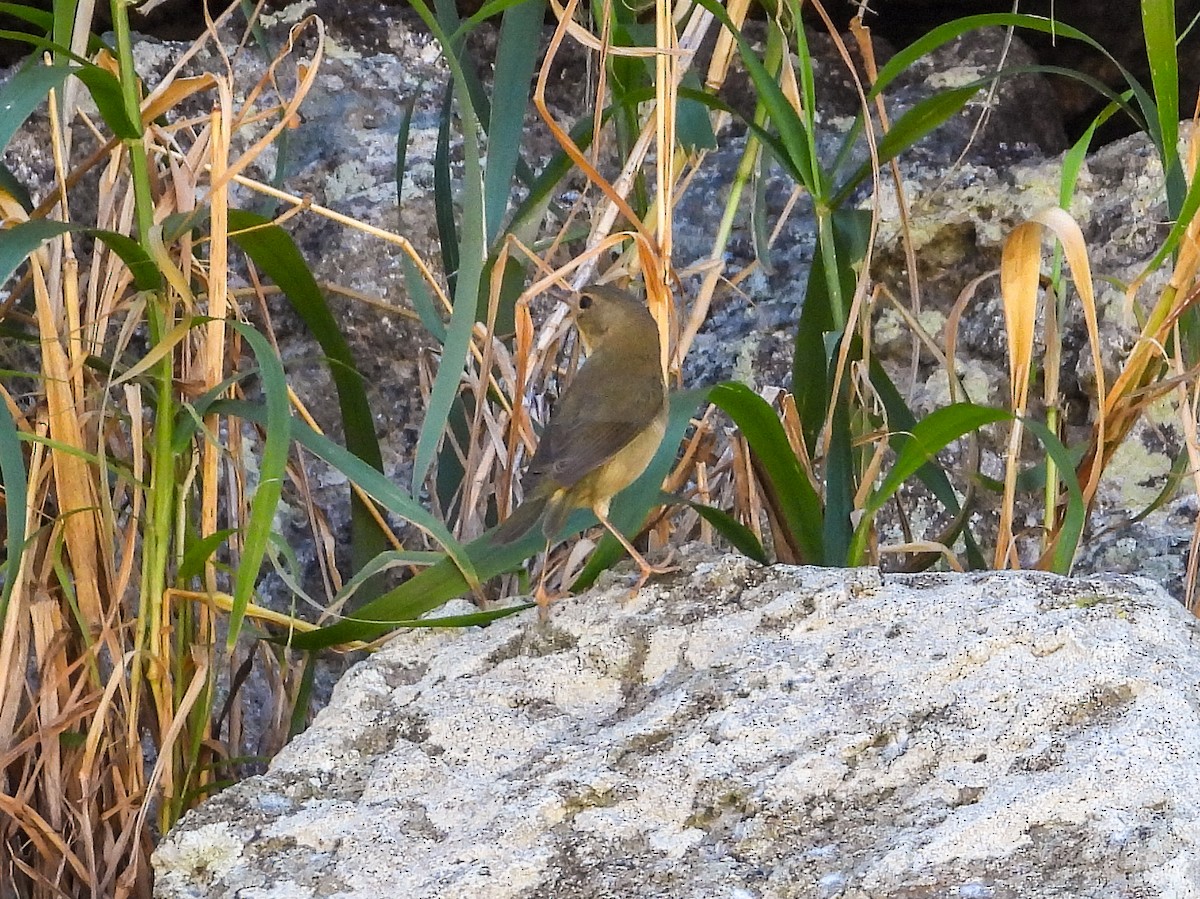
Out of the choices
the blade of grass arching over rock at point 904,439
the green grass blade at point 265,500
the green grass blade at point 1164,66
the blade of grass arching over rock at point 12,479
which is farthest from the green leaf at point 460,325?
the green grass blade at point 1164,66

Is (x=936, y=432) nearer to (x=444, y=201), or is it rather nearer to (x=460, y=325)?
(x=460, y=325)

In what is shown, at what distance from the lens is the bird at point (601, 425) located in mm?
2197

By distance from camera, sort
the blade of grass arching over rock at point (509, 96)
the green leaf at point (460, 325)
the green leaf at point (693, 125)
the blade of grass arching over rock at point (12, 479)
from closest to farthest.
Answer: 1. the blade of grass arching over rock at point (12, 479)
2. the green leaf at point (460, 325)
3. the blade of grass arching over rock at point (509, 96)
4. the green leaf at point (693, 125)

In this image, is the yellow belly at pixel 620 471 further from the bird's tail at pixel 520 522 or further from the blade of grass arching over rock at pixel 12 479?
the blade of grass arching over rock at pixel 12 479

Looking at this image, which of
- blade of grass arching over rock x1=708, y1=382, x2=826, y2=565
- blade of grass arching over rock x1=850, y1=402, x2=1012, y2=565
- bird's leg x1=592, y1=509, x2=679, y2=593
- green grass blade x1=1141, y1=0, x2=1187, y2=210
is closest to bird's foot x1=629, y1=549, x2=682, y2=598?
bird's leg x1=592, y1=509, x2=679, y2=593

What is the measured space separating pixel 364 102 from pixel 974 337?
1.57 m

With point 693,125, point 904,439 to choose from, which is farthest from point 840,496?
point 693,125

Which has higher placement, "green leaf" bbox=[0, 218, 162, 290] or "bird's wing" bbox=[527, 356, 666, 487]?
"green leaf" bbox=[0, 218, 162, 290]

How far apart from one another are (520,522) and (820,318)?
618mm

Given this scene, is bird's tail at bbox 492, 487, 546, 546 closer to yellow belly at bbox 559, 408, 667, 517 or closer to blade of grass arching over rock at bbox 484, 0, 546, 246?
yellow belly at bbox 559, 408, 667, 517

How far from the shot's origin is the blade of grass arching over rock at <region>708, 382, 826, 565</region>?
2.02 m

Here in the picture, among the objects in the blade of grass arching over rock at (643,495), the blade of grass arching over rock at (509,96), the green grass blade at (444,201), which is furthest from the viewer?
the green grass blade at (444,201)

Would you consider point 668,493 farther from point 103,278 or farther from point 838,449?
point 103,278

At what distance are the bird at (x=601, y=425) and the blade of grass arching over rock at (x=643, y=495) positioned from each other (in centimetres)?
3
